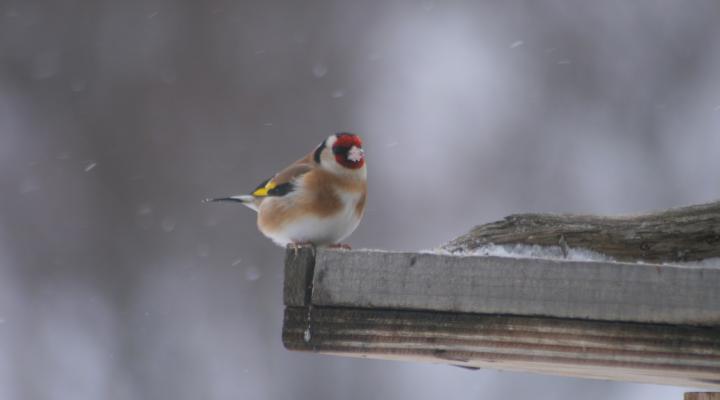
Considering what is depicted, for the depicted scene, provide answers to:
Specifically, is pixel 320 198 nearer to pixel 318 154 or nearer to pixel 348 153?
pixel 348 153

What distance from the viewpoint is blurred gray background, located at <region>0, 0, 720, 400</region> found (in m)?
7.25

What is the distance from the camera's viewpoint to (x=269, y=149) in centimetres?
779

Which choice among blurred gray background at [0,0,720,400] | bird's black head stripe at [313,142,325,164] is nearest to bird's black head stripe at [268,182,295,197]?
bird's black head stripe at [313,142,325,164]

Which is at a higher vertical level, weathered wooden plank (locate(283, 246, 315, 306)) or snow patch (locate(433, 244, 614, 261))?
snow patch (locate(433, 244, 614, 261))

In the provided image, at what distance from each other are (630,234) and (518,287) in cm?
53

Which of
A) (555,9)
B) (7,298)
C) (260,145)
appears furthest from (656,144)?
(7,298)

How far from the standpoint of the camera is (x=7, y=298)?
7.61 metres

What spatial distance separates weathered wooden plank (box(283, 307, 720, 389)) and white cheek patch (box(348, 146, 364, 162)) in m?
1.10

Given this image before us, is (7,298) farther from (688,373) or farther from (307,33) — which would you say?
(688,373)

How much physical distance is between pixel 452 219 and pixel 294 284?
4.97 m

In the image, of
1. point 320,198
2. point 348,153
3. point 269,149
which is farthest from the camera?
point 269,149

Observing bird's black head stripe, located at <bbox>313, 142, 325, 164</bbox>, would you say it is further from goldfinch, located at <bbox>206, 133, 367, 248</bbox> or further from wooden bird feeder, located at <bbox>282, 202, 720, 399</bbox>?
wooden bird feeder, located at <bbox>282, 202, 720, 399</bbox>

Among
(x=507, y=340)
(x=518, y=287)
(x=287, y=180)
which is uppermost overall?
(x=287, y=180)

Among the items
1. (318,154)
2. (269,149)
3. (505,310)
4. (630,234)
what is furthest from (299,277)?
(269,149)
